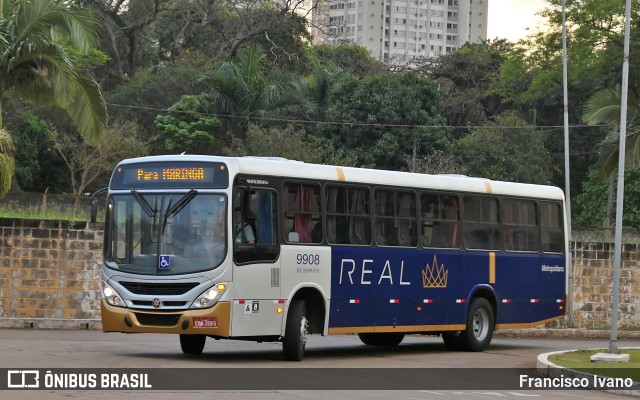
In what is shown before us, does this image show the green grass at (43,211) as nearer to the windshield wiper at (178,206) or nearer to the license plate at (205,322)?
the windshield wiper at (178,206)

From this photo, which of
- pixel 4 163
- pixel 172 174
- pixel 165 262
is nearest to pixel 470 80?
pixel 4 163

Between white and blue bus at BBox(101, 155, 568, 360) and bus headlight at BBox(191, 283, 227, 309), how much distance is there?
0.05ft

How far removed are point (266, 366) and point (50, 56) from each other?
10.3 metres

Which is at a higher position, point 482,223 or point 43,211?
point 43,211

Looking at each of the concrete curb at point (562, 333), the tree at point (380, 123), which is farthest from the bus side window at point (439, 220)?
the tree at point (380, 123)

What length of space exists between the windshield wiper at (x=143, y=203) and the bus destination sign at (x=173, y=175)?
0.42 ft

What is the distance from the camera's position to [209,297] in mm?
17078

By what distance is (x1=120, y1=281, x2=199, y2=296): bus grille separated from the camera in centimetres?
1719

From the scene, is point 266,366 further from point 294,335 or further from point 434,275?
point 434,275

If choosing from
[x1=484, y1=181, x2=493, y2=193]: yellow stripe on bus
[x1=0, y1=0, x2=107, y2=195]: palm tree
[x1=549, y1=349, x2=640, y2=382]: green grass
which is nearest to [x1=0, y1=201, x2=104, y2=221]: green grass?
[x1=0, y1=0, x2=107, y2=195]: palm tree

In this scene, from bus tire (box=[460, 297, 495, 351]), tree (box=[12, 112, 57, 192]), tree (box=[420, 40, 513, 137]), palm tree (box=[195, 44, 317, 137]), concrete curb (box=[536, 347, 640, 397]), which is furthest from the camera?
tree (box=[420, 40, 513, 137])

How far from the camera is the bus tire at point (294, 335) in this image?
17.9 meters

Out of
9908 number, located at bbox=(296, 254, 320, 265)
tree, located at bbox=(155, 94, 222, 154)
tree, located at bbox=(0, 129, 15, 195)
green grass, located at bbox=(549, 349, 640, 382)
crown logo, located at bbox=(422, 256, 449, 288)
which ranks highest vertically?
tree, located at bbox=(155, 94, 222, 154)

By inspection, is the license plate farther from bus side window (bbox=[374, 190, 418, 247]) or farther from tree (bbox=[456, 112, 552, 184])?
tree (bbox=[456, 112, 552, 184])
